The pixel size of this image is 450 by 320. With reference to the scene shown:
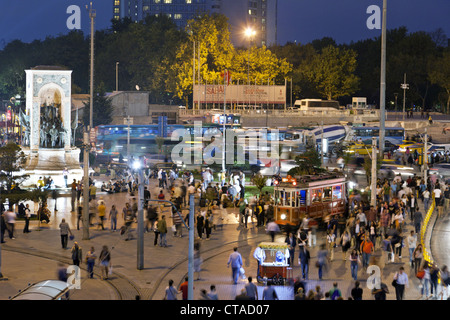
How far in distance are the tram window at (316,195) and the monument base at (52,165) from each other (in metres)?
18.6

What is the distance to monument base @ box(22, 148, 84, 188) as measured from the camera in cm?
4144

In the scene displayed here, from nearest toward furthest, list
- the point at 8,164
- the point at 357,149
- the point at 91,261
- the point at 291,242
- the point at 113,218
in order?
the point at 91,261, the point at 291,242, the point at 113,218, the point at 8,164, the point at 357,149

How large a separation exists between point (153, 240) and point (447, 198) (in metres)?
17.4

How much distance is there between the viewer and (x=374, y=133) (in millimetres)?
71188

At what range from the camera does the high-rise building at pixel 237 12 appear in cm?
15854

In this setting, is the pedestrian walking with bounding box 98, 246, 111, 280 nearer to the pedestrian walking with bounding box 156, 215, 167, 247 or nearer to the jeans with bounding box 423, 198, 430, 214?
the pedestrian walking with bounding box 156, 215, 167, 247

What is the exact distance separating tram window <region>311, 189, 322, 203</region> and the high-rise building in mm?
115298

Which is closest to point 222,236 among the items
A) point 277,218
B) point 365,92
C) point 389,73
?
point 277,218

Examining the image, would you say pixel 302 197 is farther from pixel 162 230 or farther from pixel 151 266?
pixel 151 266

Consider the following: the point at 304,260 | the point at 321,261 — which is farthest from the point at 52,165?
the point at 321,261

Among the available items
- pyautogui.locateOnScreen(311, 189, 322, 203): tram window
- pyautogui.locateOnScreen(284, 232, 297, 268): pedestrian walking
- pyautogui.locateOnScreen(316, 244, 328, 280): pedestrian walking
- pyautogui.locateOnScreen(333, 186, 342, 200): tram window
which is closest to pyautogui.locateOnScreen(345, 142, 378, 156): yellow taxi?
pyautogui.locateOnScreen(333, 186, 342, 200): tram window

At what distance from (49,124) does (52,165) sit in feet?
8.80

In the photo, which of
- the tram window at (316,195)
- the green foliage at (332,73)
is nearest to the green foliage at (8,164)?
the tram window at (316,195)

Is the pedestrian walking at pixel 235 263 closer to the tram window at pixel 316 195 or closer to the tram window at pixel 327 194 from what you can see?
the tram window at pixel 316 195
